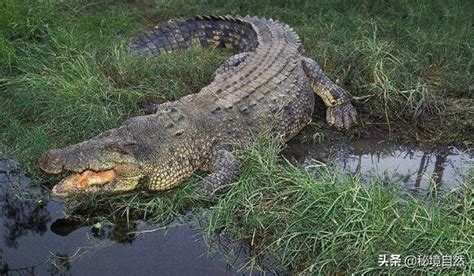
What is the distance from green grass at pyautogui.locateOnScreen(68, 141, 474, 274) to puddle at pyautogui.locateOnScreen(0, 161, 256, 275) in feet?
0.42

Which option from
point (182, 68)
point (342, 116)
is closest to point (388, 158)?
point (342, 116)

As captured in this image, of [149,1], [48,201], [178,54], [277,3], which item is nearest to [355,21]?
[277,3]

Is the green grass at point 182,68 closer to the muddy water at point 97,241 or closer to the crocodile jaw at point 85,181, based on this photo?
the muddy water at point 97,241

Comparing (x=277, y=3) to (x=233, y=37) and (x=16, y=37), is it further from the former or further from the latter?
(x=16, y=37)

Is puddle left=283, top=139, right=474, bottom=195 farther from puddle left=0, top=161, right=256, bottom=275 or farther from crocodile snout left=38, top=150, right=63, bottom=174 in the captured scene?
crocodile snout left=38, top=150, right=63, bottom=174

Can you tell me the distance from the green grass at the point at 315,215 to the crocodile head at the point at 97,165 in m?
0.10

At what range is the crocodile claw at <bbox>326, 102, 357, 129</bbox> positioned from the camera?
5.79m

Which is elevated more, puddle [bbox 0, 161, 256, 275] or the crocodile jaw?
the crocodile jaw

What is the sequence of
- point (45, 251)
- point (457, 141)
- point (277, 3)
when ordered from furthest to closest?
point (277, 3), point (457, 141), point (45, 251)

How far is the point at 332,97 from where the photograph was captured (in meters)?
5.96

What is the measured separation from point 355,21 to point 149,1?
8.84ft

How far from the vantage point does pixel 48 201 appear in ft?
15.3

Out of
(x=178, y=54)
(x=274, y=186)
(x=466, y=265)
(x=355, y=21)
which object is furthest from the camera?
(x=355, y=21)

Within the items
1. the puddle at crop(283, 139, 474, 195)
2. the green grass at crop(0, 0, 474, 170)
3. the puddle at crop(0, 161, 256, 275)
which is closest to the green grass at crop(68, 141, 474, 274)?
the puddle at crop(0, 161, 256, 275)
